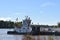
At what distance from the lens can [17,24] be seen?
78.1 metres

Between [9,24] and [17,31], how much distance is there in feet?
176

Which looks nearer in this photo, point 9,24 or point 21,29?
point 21,29

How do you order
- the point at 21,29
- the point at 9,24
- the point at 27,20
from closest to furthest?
the point at 27,20, the point at 21,29, the point at 9,24

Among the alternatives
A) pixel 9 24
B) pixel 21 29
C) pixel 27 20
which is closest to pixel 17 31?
pixel 21 29

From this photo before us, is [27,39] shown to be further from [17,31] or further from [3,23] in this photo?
[3,23]

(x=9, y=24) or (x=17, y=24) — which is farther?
(x=9, y=24)

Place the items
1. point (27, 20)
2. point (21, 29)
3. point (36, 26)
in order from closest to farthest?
point (27, 20) < point (21, 29) < point (36, 26)

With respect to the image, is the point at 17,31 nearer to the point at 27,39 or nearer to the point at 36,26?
the point at 36,26

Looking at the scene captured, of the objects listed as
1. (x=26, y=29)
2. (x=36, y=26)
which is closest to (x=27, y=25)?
(x=26, y=29)

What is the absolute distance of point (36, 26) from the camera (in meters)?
85.7

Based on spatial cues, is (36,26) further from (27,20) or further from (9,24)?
(9,24)

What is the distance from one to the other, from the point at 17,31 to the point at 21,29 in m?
2.07

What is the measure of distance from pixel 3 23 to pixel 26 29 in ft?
192

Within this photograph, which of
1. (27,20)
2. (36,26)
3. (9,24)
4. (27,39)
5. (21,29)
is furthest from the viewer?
(9,24)
